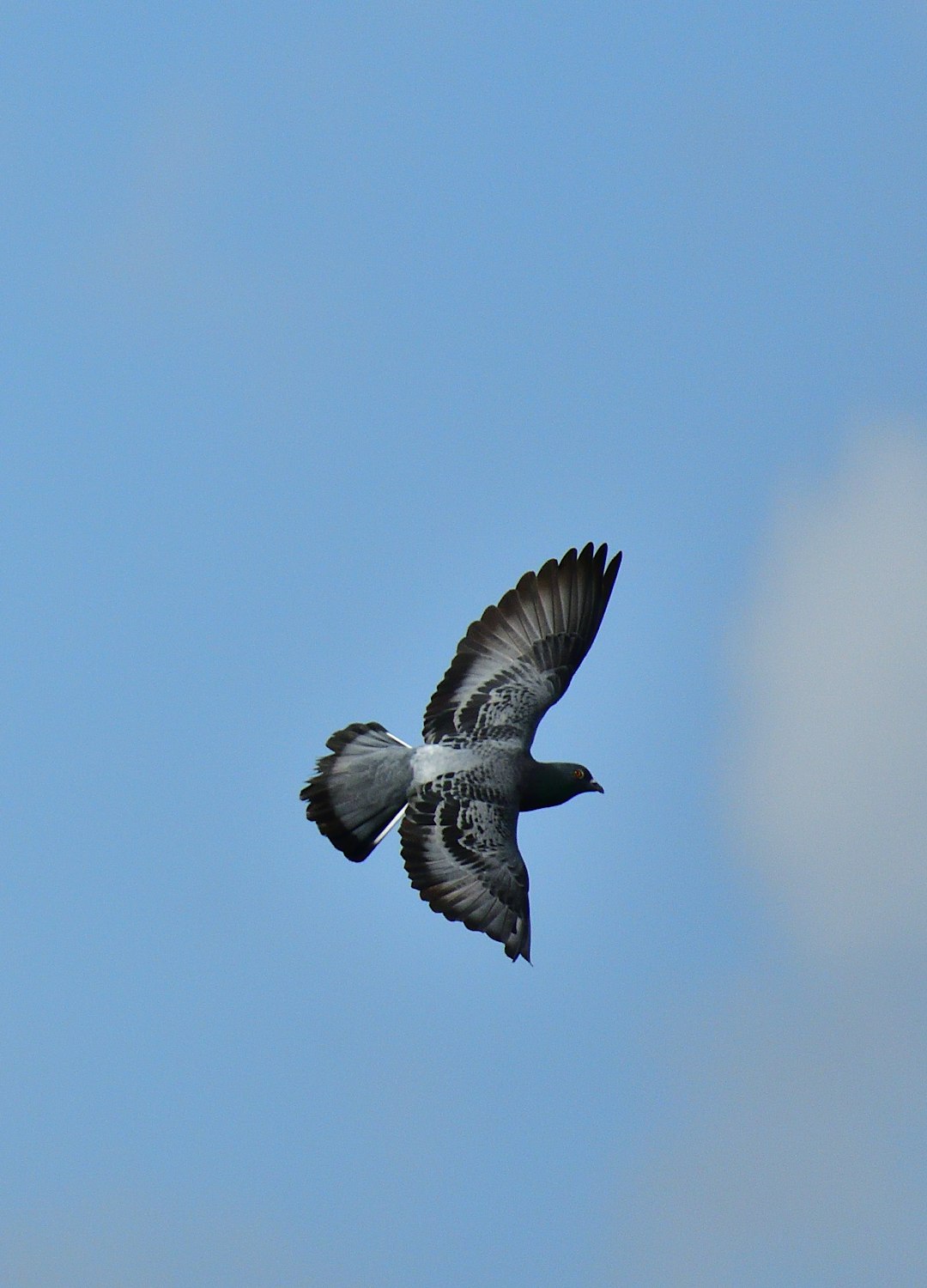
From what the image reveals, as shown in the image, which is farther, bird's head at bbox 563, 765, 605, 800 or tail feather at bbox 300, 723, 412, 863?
bird's head at bbox 563, 765, 605, 800

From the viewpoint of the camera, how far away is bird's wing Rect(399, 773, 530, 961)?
1043 inches

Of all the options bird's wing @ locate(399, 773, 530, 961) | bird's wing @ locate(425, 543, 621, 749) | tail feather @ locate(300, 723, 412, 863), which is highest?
bird's wing @ locate(425, 543, 621, 749)

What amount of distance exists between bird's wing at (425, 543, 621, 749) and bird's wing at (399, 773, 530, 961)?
1.68m

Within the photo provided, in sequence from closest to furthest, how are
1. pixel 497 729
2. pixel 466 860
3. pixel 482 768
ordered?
1. pixel 466 860
2. pixel 482 768
3. pixel 497 729

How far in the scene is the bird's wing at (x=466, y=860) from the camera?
26.5m

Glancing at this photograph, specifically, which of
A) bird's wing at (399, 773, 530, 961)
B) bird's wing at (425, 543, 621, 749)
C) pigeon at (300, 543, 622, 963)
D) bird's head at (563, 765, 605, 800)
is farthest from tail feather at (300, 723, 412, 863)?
bird's head at (563, 765, 605, 800)

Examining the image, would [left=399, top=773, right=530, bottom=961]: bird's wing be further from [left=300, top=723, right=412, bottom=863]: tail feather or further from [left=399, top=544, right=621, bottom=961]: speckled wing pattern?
[left=300, top=723, right=412, bottom=863]: tail feather

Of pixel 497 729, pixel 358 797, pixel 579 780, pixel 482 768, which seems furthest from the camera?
pixel 579 780

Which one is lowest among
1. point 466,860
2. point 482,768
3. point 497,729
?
point 466,860

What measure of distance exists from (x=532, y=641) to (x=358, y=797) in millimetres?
3767

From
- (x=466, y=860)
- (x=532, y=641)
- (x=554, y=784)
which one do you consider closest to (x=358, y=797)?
(x=466, y=860)

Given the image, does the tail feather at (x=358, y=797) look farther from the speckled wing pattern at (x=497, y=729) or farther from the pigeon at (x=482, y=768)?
the speckled wing pattern at (x=497, y=729)

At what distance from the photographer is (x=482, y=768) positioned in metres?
27.4

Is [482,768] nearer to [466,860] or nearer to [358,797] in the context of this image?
[466,860]
